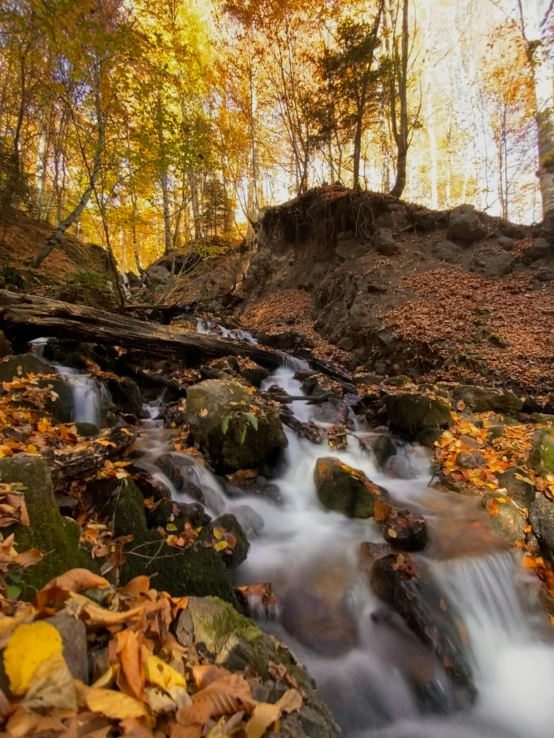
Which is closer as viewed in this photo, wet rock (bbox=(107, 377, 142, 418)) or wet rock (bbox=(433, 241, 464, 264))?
wet rock (bbox=(107, 377, 142, 418))

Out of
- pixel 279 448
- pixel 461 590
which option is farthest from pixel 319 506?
pixel 461 590

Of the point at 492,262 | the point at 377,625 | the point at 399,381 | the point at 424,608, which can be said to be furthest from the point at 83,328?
the point at 492,262

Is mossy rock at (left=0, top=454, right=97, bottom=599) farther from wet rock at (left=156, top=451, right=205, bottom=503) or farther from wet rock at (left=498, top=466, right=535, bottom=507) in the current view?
wet rock at (left=498, top=466, right=535, bottom=507)

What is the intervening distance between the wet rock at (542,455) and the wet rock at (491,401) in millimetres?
2450

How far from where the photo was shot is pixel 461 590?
11.8 ft

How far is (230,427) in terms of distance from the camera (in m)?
5.16

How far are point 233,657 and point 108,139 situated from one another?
11.5m

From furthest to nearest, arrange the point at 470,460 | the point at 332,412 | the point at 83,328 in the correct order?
the point at 332,412 < the point at 83,328 < the point at 470,460

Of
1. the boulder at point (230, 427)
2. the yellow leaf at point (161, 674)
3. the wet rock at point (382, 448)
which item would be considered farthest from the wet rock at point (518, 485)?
the yellow leaf at point (161, 674)

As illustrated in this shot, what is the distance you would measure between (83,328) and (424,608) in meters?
6.56

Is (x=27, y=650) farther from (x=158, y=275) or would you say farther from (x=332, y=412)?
(x=158, y=275)

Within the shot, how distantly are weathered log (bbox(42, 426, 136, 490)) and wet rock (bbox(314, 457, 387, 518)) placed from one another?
2.65m

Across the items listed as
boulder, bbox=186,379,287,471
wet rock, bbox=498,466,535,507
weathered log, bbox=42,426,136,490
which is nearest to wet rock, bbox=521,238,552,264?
wet rock, bbox=498,466,535,507

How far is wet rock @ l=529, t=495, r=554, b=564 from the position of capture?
12.1 feet
